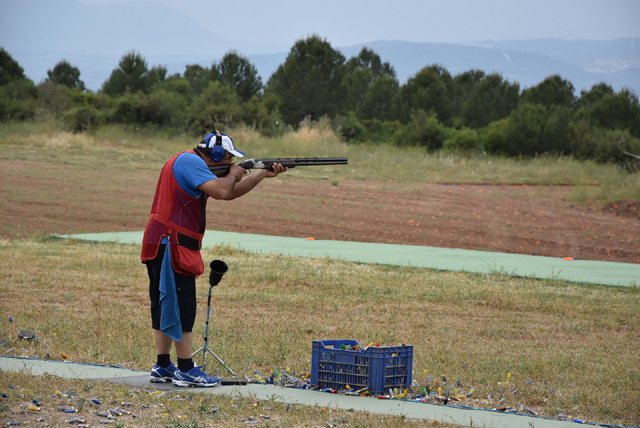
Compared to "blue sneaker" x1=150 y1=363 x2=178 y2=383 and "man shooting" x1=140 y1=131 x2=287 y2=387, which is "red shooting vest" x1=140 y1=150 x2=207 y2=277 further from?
"blue sneaker" x1=150 y1=363 x2=178 y2=383

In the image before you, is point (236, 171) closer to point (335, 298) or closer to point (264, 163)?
point (264, 163)

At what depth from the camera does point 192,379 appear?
5.27 metres

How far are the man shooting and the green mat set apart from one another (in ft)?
22.5

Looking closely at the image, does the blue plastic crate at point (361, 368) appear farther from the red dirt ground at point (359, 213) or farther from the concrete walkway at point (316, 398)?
the red dirt ground at point (359, 213)

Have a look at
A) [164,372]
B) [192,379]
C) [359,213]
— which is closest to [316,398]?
[192,379]

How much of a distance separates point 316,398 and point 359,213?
12.8 m

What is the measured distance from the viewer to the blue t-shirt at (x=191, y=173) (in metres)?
5.01

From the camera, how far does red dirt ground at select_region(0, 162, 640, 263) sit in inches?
587

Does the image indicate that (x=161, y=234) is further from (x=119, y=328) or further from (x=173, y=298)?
(x=119, y=328)

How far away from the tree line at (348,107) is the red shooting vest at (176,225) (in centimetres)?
2819

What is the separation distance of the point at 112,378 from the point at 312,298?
3.94 meters

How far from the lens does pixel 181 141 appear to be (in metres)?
31.7

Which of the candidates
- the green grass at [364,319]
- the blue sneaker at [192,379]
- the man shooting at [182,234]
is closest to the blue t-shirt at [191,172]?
the man shooting at [182,234]

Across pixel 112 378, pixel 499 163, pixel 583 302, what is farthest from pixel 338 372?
pixel 499 163
